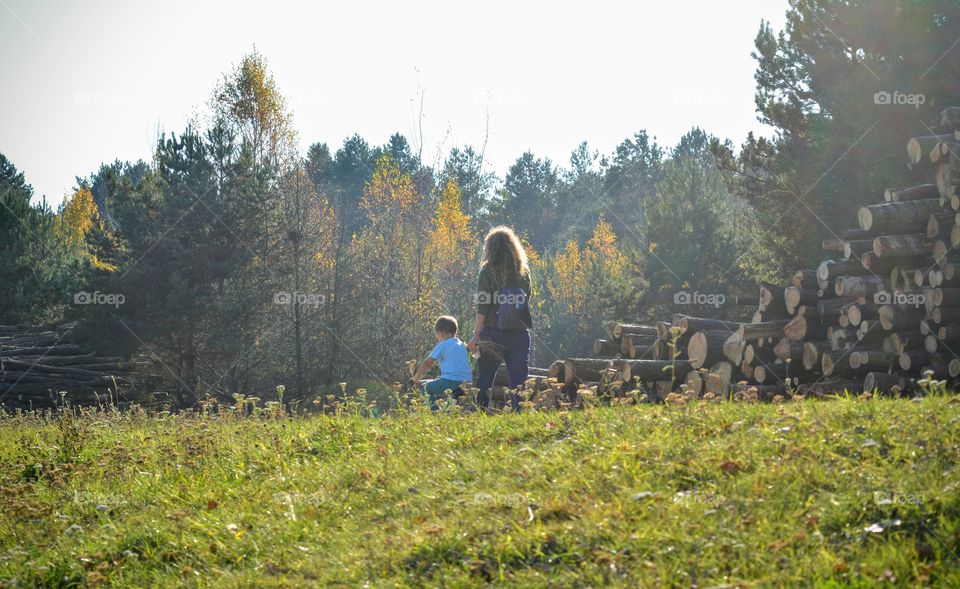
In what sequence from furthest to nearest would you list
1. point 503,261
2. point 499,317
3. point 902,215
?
point 902,215 → point 503,261 → point 499,317

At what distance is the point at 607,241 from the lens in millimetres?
41562

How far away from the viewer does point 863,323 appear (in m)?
9.66

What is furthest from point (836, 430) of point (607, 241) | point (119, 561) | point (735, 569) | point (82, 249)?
point (607, 241)

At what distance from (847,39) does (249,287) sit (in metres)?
15.6

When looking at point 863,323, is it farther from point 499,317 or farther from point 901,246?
point 499,317

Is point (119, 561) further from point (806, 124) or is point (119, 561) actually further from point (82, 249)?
point (82, 249)
